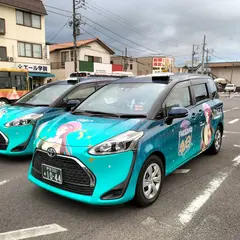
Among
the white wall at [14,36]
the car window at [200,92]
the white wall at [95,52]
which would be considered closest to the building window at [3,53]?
the white wall at [14,36]

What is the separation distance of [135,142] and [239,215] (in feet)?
5.04

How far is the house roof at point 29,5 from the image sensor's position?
23.2 m

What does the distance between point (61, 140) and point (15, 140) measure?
228 cm

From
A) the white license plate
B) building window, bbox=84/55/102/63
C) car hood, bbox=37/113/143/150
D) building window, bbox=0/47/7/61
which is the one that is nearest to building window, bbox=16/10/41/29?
building window, bbox=0/47/7/61

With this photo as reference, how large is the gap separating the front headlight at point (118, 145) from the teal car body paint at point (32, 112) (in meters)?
2.26

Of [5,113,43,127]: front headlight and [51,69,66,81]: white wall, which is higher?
[51,69,66,81]: white wall

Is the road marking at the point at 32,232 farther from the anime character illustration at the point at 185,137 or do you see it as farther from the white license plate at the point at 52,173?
the anime character illustration at the point at 185,137

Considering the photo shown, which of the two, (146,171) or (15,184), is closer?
(146,171)

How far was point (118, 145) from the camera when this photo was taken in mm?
2902

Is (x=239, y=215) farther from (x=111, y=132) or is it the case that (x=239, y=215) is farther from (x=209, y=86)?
(x=209, y=86)

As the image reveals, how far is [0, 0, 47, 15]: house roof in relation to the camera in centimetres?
2322

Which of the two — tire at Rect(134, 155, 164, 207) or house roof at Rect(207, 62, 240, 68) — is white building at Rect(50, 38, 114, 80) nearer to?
tire at Rect(134, 155, 164, 207)

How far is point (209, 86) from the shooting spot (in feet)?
17.6

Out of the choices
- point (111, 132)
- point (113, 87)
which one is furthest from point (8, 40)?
point (111, 132)
